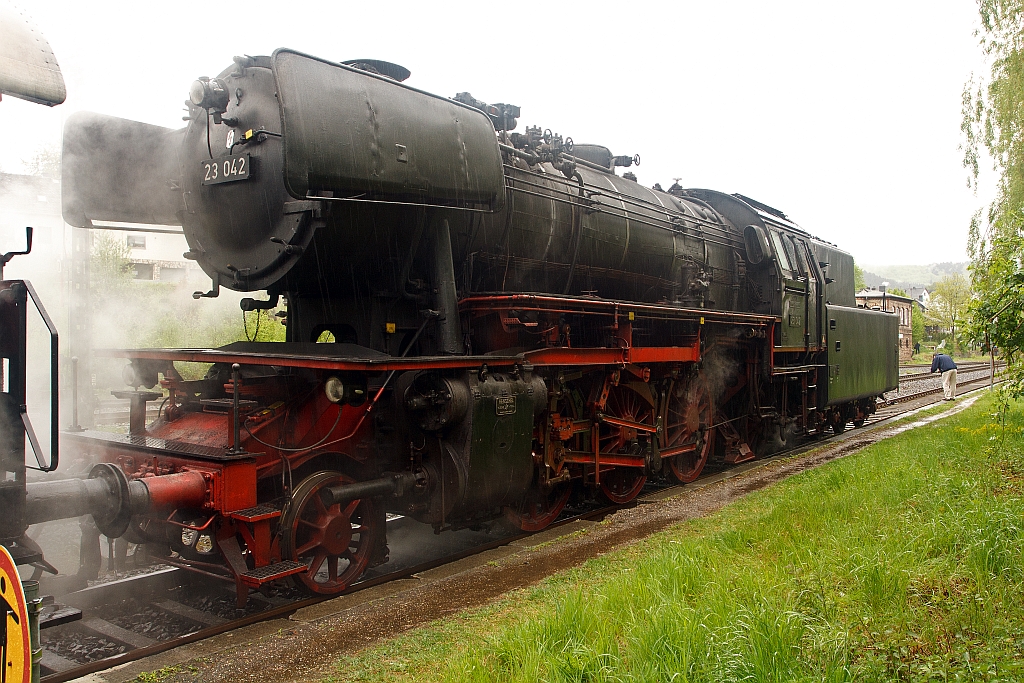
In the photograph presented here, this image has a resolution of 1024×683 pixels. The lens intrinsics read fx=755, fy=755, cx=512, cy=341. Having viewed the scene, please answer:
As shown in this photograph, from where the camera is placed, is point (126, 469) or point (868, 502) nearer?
point (126, 469)

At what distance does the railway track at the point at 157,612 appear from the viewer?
398cm

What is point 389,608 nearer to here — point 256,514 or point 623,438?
point 256,514

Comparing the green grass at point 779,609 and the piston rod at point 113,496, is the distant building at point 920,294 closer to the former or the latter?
the green grass at point 779,609

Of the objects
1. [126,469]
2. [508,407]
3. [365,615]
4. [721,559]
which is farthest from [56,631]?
[721,559]

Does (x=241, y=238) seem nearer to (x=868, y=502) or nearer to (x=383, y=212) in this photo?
(x=383, y=212)

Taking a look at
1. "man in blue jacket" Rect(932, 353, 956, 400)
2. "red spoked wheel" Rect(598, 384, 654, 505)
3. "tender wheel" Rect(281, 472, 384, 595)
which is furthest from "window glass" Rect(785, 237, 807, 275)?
"man in blue jacket" Rect(932, 353, 956, 400)

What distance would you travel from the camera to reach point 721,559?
189 inches

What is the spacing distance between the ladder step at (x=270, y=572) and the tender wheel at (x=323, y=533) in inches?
5.5

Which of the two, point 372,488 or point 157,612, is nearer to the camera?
point 157,612

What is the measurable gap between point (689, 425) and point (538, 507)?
2.99 m

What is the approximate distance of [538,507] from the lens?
6.68 m

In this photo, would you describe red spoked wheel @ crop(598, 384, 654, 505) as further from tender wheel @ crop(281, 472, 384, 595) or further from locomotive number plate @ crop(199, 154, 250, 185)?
locomotive number plate @ crop(199, 154, 250, 185)

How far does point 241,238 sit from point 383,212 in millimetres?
1038

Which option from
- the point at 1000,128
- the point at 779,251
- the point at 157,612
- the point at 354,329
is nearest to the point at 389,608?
the point at 157,612
